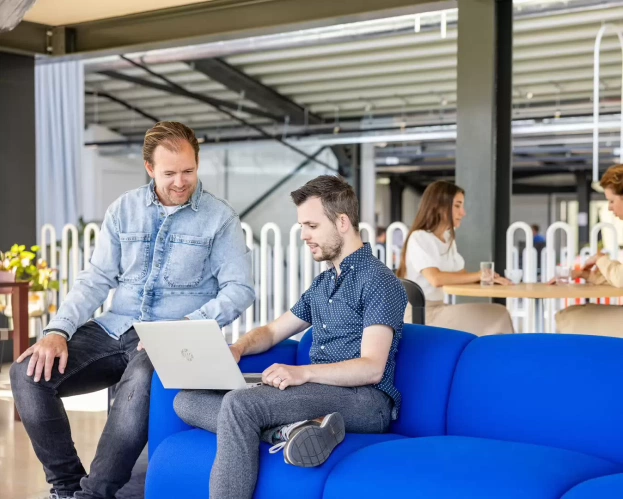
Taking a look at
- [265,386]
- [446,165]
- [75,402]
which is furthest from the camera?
[446,165]

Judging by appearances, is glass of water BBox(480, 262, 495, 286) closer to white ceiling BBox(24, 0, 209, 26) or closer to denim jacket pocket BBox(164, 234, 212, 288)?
denim jacket pocket BBox(164, 234, 212, 288)

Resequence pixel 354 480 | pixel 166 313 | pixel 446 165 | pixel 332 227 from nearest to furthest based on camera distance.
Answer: pixel 354 480
pixel 332 227
pixel 166 313
pixel 446 165

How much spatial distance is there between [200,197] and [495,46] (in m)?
2.82

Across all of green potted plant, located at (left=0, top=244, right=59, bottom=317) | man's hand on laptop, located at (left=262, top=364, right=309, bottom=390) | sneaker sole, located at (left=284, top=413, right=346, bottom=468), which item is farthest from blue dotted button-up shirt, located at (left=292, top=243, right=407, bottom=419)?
green potted plant, located at (left=0, top=244, right=59, bottom=317)

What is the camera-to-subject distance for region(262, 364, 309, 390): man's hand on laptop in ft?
8.38

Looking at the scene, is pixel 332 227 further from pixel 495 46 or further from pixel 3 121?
pixel 3 121

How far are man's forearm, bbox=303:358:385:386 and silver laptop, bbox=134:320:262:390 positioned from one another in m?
0.17

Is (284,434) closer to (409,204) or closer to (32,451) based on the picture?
(32,451)

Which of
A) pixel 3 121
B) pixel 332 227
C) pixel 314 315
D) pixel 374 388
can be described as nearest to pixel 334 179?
pixel 332 227

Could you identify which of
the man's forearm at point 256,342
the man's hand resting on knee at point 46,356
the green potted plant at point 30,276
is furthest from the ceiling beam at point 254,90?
the man's forearm at point 256,342

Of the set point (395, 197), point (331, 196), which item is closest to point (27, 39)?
point (331, 196)

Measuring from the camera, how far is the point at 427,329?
9.57 ft

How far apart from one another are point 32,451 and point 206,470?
1.84m

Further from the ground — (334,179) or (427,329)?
(334,179)
